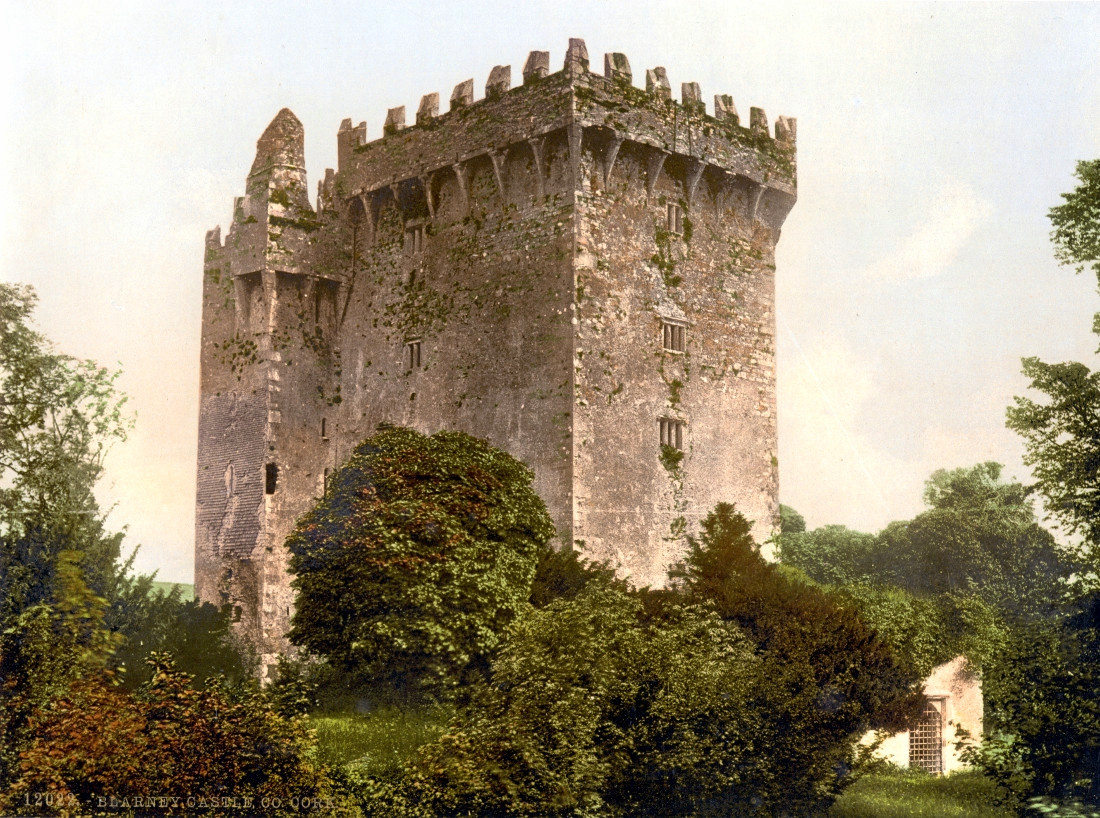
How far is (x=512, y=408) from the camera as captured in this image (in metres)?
33.6

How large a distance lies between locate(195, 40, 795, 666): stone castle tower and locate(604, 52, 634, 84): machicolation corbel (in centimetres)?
5

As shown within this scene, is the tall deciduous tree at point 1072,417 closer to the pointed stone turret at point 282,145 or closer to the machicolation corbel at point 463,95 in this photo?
the machicolation corbel at point 463,95

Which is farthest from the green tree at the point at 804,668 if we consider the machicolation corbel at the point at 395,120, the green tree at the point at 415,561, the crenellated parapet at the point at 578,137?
the machicolation corbel at the point at 395,120

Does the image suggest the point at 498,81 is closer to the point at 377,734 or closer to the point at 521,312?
the point at 521,312

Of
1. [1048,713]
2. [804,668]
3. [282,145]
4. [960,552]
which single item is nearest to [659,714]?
[804,668]

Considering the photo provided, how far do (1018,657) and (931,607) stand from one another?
15.0m

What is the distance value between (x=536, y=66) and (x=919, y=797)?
19.1 meters

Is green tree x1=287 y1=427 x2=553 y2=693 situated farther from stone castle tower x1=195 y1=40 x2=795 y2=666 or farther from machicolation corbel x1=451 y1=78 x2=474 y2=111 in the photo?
machicolation corbel x1=451 y1=78 x2=474 y2=111

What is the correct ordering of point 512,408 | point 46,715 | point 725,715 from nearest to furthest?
point 46,715 < point 725,715 < point 512,408

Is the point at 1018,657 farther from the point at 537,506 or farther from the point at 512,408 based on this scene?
the point at 512,408

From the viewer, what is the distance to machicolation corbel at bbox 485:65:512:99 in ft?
115

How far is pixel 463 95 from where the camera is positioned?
1415 inches

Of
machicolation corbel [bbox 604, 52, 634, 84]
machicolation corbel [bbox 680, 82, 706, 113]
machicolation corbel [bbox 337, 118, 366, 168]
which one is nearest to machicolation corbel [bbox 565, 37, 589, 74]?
machicolation corbel [bbox 604, 52, 634, 84]

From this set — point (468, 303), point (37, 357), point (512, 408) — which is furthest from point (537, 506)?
point (37, 357)
